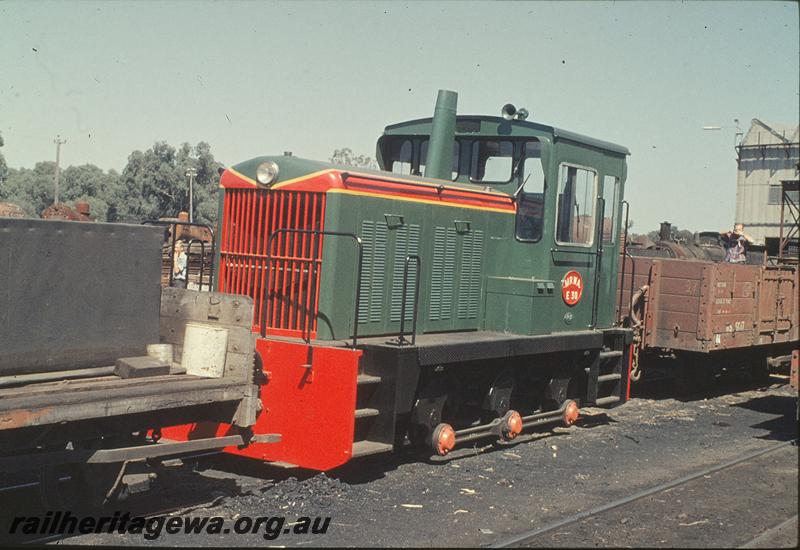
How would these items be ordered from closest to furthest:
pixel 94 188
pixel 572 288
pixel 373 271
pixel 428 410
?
pixel 373 271, pixel 428 410, pixel 572 288, pixel 94 188

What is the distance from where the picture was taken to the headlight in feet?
25.0

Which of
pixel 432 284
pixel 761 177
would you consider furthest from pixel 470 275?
pixel 761 177

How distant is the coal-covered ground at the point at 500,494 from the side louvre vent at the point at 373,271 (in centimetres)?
137

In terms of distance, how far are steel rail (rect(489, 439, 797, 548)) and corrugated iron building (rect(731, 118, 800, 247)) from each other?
36904mm

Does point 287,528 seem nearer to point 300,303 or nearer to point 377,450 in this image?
point 377,450

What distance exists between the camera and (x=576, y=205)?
9.67 meters

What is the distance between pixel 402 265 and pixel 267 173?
4.91 ft

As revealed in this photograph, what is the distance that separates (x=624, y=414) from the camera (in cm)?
1159

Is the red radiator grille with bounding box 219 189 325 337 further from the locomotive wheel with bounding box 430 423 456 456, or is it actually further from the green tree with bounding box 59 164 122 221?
the green tree with bounding box 59 164 122 221

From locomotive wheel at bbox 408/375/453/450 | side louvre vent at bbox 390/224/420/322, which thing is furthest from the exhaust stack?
locomotive wheel at bbox 408/375/453/450

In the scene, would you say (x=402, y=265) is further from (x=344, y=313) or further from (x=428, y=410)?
(x=428, y=410)

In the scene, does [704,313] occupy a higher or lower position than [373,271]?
lower

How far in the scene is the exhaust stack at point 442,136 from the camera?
913 cm

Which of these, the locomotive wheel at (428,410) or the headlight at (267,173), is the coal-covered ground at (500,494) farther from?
the headlight at (267,173)
